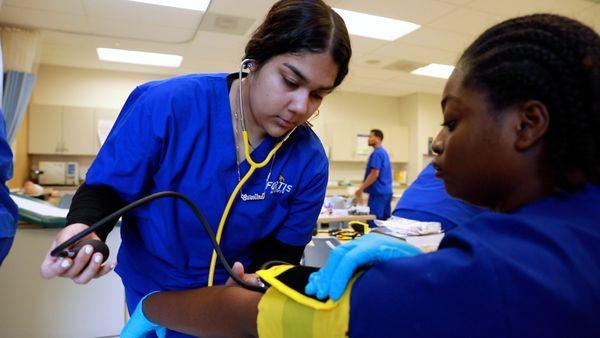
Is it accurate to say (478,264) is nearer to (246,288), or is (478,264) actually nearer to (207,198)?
(246,288)

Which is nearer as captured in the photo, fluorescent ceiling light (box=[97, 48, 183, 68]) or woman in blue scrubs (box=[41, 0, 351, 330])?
woman in blue scrubs (box=[41, 0, 351, 330])

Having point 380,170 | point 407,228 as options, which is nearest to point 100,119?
point 380,170

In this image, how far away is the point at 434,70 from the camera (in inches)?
204

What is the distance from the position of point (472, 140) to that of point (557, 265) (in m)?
0.17

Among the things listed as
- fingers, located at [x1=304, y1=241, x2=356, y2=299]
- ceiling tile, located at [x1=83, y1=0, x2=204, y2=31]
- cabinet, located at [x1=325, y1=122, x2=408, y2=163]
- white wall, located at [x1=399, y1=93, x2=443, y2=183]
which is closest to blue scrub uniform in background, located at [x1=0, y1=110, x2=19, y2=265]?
fingers, located at [x1=304, y1=241, x2=356, y2=299]

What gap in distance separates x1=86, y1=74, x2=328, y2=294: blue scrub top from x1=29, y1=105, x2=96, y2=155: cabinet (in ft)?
15.5

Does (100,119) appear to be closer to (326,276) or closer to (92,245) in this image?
(92,245)

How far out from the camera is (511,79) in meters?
0.42

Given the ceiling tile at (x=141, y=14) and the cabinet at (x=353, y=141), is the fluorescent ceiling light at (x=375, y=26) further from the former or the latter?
the cabinet at (x=353, y=141)

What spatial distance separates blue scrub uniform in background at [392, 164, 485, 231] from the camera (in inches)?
45.4

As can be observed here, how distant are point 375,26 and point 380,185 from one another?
6.40ft

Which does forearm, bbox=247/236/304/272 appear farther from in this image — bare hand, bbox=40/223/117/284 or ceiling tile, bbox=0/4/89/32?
ceiling tile, bbox=0/4/89/32

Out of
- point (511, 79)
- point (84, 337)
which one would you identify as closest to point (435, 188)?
point (511, 79)

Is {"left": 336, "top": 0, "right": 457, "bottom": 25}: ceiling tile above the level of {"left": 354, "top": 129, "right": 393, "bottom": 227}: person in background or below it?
above
